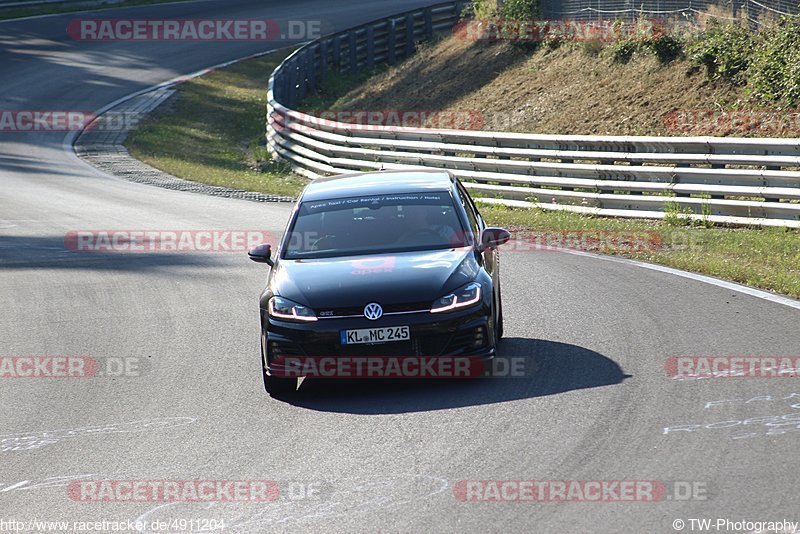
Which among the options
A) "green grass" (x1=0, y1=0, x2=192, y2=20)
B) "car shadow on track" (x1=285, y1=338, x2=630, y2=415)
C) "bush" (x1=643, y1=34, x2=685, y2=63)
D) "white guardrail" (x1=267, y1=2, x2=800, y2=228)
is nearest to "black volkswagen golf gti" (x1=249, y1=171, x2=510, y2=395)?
"car shadow on track" (x1=285, y1=338, x2=630, y2=415)

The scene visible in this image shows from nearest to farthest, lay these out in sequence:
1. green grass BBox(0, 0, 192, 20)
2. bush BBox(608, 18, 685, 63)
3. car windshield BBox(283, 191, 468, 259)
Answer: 1. car windshield BBox(283, 191, 468, 259)
2. bush BBox(608, 18, 685, 63)
3. green grass BBox(0, 0, 192, 20)

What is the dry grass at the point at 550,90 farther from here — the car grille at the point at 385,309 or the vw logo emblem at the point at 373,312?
the vw logo emblem at the point at 373,312

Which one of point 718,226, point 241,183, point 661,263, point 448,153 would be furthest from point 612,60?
point 661,263

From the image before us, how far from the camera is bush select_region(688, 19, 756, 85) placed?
22.6 meters

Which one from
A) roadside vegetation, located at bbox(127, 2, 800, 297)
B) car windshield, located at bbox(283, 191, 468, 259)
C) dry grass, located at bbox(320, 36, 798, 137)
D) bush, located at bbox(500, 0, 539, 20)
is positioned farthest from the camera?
bush, located at bbox(500, 0, 539, 20)

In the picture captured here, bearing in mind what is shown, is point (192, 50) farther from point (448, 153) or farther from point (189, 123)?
point (448, 153)

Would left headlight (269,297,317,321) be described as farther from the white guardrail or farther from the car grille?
the white guardrail

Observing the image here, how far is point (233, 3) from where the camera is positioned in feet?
171

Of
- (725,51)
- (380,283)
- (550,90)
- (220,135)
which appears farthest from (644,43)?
(380,283)

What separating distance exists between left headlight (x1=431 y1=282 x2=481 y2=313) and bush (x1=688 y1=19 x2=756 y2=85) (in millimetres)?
15005

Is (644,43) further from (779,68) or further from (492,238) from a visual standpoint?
(492,238)

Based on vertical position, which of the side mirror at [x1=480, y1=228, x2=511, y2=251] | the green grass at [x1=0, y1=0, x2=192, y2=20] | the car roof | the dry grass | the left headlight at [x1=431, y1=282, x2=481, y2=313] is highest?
the car roof

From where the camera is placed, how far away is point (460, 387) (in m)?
8.86

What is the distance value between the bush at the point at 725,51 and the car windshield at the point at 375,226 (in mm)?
13969
